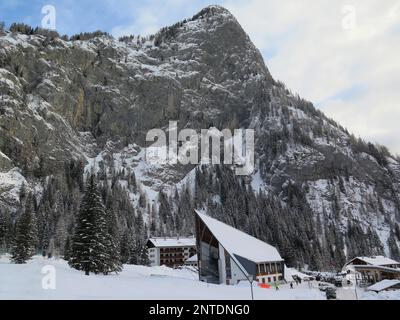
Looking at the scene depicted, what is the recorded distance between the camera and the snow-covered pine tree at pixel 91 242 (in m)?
36.9

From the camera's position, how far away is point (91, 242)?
37.3m

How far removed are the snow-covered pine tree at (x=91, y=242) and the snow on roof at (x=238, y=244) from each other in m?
14.4

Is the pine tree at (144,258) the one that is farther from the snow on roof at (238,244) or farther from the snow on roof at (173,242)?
the snow on roof at (173,242)

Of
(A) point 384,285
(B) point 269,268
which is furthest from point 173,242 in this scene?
(A) point 384,285

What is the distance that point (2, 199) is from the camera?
445 ft

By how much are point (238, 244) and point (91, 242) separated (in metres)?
19.8

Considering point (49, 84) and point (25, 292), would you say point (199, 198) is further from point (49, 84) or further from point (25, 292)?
point (25, 292)

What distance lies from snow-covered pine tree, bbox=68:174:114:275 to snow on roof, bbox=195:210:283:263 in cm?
1441

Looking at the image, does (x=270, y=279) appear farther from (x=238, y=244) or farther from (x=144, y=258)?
(x=144, y=258)

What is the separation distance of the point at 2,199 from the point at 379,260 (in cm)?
12116

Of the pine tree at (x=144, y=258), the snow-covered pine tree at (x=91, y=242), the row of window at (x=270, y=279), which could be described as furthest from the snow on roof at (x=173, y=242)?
the snow-covered pine tree at (x=91, y=242)

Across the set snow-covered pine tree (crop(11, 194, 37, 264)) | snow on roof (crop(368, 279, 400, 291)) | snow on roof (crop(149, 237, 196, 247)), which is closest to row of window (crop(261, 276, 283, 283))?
snow on roof (crop(368, 279, 400, 291))

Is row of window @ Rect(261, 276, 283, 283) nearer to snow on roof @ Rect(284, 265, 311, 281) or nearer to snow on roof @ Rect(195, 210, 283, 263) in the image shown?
snow on roof @ Rect(195, 210, 283, 263)
